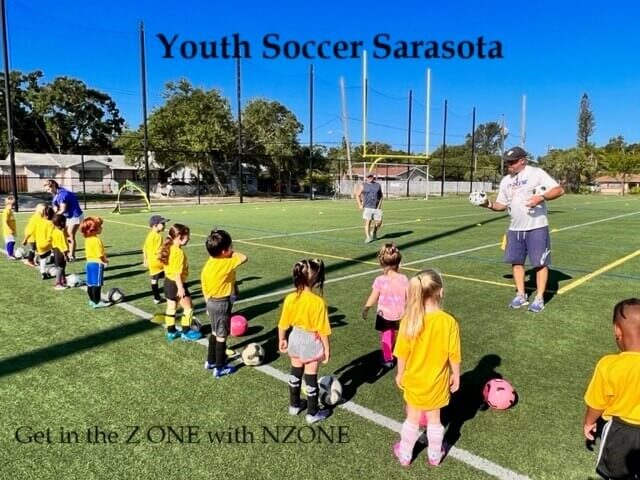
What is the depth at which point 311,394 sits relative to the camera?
3.44 m

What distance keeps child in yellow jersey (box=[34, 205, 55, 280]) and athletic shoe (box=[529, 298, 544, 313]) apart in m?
7.24

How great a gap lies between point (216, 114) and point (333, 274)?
38.1 m

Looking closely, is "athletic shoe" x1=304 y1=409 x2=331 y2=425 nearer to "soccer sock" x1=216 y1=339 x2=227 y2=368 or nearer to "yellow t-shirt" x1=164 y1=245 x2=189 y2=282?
"soccer sock" x1=216 y1=339 x2=227 y2=368

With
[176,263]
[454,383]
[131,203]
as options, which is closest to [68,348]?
[176,263]

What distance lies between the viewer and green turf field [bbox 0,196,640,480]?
292 centimetres

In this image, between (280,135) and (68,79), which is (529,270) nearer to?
(280,135)

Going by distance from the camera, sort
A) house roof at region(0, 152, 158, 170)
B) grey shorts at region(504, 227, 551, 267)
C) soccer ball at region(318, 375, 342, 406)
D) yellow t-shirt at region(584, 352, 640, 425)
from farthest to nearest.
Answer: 1. house roof at region(0, 152, 158, 170)
2. grey shorts at region(504, 227, 551, 267)
3. soccer ball at region(318, 375, 342, 406)
4. yellow t-shirt at region(584, 352, 640, 425)

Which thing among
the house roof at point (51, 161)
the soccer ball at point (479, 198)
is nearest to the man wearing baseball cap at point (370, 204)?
the soccer ball at point (479, 198)

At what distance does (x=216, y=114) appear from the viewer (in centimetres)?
4328

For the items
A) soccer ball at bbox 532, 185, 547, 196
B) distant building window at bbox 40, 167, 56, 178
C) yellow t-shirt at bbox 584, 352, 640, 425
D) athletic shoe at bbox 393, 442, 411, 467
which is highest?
distant building window at bbox 40, 167, 56, 178

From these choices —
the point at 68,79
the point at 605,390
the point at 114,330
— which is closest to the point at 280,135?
the point at 68,79

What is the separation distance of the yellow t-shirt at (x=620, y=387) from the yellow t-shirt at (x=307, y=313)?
5.47 ft

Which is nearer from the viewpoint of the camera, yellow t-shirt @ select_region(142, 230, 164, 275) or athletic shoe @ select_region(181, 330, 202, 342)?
athletic shoe @ select_region(181, 330, 202, 342)

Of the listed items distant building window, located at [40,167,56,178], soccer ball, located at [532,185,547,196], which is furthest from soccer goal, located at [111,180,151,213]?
soccer ball, located at [532,185,547,196]
